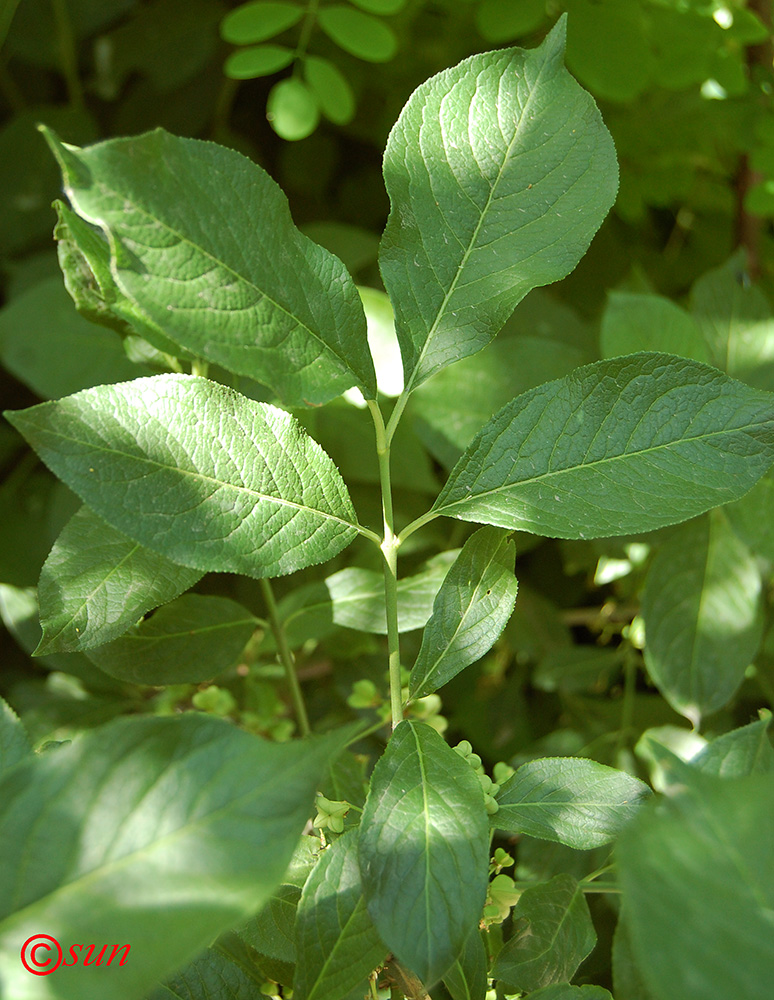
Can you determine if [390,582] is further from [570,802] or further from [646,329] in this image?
[646,329]

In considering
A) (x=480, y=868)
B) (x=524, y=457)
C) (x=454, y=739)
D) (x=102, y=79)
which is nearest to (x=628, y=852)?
(x=480, y=868)

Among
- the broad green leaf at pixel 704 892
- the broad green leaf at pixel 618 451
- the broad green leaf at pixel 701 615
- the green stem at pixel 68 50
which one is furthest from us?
the green stem at pixel 68 50

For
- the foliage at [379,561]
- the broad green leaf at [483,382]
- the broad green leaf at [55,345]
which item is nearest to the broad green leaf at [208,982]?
the foliage at [379,561]

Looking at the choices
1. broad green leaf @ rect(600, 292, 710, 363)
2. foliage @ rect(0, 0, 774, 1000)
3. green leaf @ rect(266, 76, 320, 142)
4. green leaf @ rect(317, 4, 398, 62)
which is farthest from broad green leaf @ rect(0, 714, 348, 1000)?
green leaf @ rect(317, 4, 398, 62)

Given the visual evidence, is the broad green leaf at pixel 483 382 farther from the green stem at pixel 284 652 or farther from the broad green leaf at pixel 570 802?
the broad green leaf at pixel 570 802

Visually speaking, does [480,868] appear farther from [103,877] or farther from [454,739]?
[454,739]

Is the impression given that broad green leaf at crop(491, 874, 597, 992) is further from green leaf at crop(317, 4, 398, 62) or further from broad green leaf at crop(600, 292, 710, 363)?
green leaf at crop(317, 4, 398, 62)

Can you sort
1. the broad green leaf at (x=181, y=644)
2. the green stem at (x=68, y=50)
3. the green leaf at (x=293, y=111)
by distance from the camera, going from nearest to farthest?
the broad green leaf at (x=181, y=644) → the green leaf at (x=293, y=111) → the green stem at (x=68, y=50)

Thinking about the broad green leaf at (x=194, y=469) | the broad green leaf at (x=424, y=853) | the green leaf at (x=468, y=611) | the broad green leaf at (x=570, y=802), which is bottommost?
the broad green leaf at (x=570, y=802)
